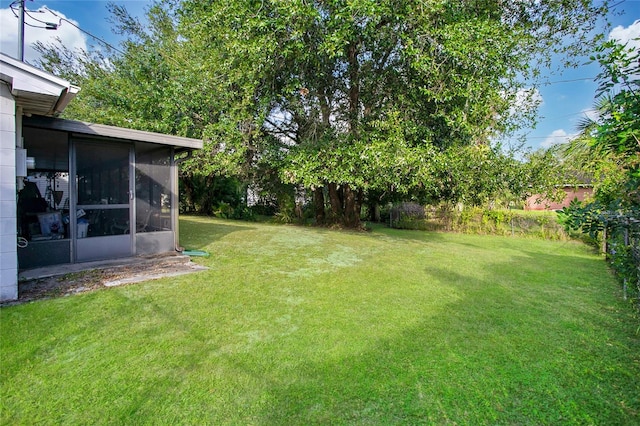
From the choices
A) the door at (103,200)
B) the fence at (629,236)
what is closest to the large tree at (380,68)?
the door at (103,200)

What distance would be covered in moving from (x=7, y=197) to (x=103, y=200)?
1978 millimetres

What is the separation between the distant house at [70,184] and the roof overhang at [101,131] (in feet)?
0.04

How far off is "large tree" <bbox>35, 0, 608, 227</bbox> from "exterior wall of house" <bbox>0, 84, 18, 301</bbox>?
4335 millimetres

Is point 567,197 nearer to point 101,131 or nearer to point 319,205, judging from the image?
point 319,205

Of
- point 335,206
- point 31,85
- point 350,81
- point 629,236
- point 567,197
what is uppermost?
point 350,81

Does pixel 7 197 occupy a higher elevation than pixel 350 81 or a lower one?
lower

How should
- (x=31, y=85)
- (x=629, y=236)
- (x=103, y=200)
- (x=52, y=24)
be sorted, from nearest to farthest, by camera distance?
1. (x=629, y=236)
2. (x=31, y=85)
3. (x=103, y=200)
4. (x=52, y=24)

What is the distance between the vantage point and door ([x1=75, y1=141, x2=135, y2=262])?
5.30 m

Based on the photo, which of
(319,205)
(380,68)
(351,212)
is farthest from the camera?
(319,205)

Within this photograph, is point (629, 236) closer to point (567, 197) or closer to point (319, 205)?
point (319, 205)

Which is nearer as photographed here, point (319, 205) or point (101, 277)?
point (101, 277)

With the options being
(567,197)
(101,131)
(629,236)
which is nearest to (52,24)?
(101,131)

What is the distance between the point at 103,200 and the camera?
5.54 meters

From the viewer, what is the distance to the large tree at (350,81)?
21.5 ft
